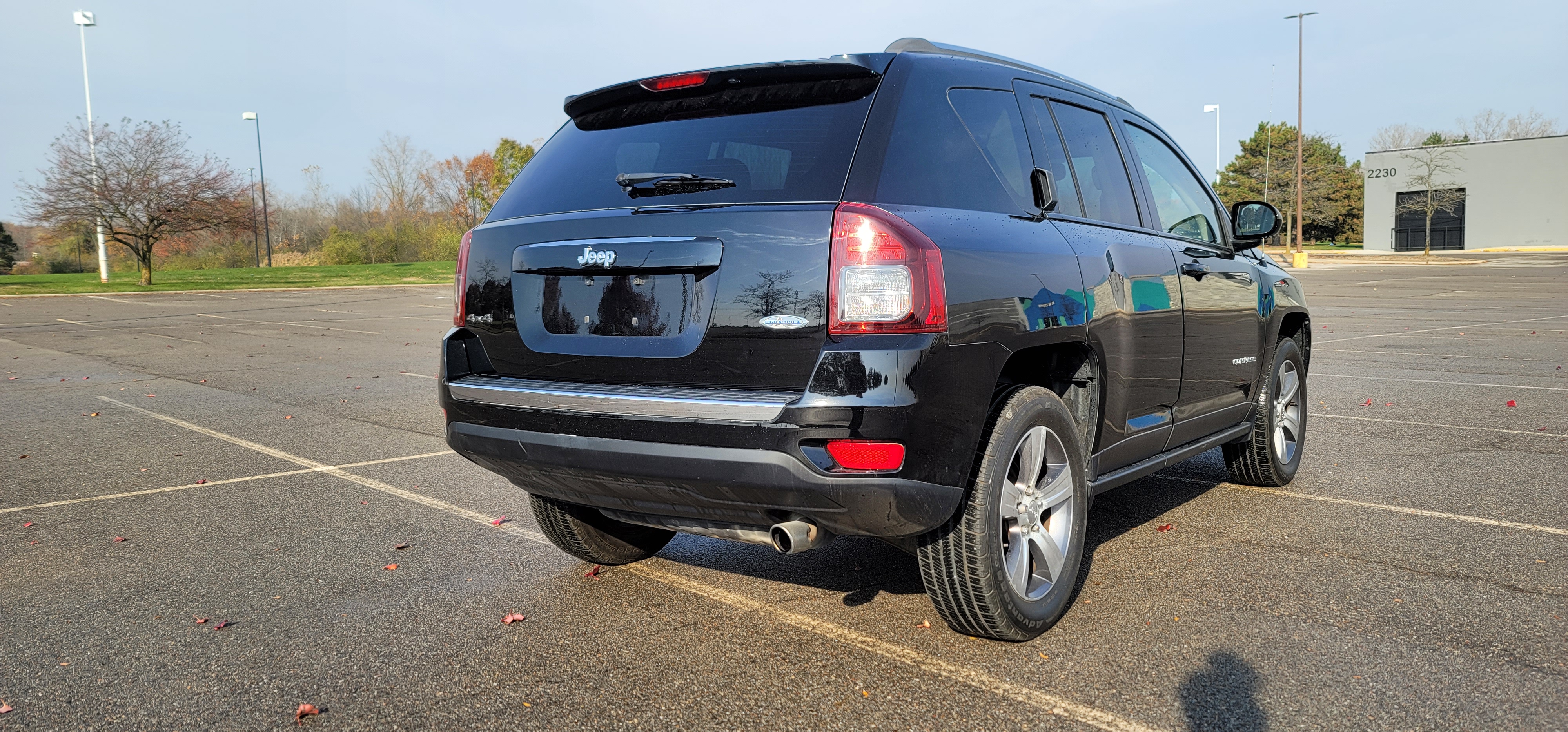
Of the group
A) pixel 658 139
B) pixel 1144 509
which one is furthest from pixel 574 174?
pixel 1144 509

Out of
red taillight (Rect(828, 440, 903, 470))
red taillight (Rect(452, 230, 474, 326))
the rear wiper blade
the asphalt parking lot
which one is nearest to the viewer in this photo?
red taillight (Rect(828, 440, 903, 470))

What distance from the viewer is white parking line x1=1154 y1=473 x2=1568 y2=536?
15.6 ft

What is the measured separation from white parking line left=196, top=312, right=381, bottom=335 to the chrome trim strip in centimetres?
1537

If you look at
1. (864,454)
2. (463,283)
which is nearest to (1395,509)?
(864,454)

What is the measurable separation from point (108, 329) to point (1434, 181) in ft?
221

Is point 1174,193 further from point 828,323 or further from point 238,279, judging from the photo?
point 238,279

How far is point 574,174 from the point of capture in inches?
145

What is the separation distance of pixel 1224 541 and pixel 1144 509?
662 millimetres

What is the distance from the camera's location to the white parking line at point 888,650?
2.89m

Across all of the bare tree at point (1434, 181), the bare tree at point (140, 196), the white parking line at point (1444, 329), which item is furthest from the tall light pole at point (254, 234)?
the bare tree at point (1434, 181)

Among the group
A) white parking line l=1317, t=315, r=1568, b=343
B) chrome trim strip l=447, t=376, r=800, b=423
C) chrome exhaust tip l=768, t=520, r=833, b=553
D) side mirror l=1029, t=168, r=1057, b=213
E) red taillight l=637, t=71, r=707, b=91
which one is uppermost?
red taillight l=637, t=71, r=707, b=91

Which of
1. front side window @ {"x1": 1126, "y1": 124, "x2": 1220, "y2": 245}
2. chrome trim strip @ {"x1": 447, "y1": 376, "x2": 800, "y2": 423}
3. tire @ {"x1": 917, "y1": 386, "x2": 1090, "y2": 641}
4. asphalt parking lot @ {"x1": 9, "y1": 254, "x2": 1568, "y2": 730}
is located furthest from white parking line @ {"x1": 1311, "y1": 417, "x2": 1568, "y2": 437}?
chrome trim strip @ {"x1": 447, "y1": 376, "x2": 800, "y2": 423}

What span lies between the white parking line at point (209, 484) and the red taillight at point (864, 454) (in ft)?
14.9

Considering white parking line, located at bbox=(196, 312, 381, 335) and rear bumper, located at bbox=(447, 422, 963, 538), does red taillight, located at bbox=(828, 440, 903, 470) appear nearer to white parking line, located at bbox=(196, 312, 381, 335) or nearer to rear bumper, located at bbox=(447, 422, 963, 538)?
rear bumper, located at bbox=(447, 422, 963, 538)
